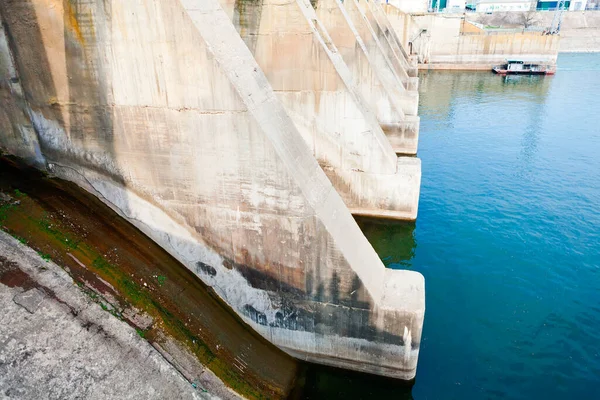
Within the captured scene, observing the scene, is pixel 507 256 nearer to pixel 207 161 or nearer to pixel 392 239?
pixel 392 239

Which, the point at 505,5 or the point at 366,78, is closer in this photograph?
the point at 366,78

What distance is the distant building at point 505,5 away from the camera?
236 ft

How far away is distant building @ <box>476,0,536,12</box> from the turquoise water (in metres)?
60.6

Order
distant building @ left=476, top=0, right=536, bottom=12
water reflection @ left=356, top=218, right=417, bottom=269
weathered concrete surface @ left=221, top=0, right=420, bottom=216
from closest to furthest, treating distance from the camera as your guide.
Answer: weathered concrete surface @ left=221, top=0, right=420, bottom=216
water reflection @ left=356, top=218, right=417, bottom=269
distant building @ left=476, top=0, right=536, bottom=12

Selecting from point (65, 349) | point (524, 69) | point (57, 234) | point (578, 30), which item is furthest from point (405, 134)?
point (578, 30)

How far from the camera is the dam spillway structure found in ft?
21.7

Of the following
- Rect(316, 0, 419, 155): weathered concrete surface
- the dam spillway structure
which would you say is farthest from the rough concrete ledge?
the dam spillway structure

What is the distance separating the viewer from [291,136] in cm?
699

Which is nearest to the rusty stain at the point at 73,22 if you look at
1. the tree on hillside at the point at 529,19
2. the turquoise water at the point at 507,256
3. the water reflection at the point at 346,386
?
the water reflection at the point at 346,386

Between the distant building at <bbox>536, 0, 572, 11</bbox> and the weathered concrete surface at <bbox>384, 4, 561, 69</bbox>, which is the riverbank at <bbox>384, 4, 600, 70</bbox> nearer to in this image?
the weathered concrete surface at <bbox>384, 4, 561, 69</bbox>

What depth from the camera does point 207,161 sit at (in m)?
7.13

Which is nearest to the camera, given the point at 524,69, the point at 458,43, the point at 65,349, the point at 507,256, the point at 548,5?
the point at 65,349

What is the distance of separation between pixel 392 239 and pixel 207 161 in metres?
7.82

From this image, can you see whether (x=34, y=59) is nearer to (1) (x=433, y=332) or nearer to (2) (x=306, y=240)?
(2) (x=306, y=240)
